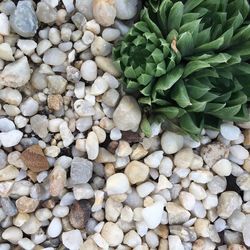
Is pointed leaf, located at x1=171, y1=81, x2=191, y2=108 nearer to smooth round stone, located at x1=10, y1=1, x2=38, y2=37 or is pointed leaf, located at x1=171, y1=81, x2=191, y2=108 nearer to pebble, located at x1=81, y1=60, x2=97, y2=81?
pebble, located at x1=81, y1=60, x2=97, y2=81

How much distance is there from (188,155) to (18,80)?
640 millimetres

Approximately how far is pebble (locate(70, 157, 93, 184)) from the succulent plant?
0.24 m

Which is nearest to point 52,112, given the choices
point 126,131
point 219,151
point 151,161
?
point 126,131

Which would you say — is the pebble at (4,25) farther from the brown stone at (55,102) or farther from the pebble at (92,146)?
the pebble at (92,146)

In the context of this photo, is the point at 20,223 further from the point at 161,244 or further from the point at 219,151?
the point at 219,151

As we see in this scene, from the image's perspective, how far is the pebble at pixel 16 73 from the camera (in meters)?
1.66

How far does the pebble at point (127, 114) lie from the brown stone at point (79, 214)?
0.97ft

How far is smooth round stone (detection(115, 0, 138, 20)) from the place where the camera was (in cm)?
174

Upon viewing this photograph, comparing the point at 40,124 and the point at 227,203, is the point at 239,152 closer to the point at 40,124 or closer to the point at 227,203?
the point at 227,203

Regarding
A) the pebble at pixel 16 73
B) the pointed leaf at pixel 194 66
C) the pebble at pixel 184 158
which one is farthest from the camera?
the pebble at pixel 184 158

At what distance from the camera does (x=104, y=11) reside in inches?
66.8

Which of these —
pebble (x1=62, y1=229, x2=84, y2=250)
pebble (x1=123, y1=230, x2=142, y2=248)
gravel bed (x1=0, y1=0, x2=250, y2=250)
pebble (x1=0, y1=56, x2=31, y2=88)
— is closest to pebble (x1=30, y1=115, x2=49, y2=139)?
gravel bed (x1=0, y1=0, x2=250, y2=250)

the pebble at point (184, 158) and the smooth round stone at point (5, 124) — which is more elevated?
the smooth round stone at point (5, 124)

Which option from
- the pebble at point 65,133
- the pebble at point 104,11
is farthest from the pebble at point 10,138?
the pebble at point 104,11
